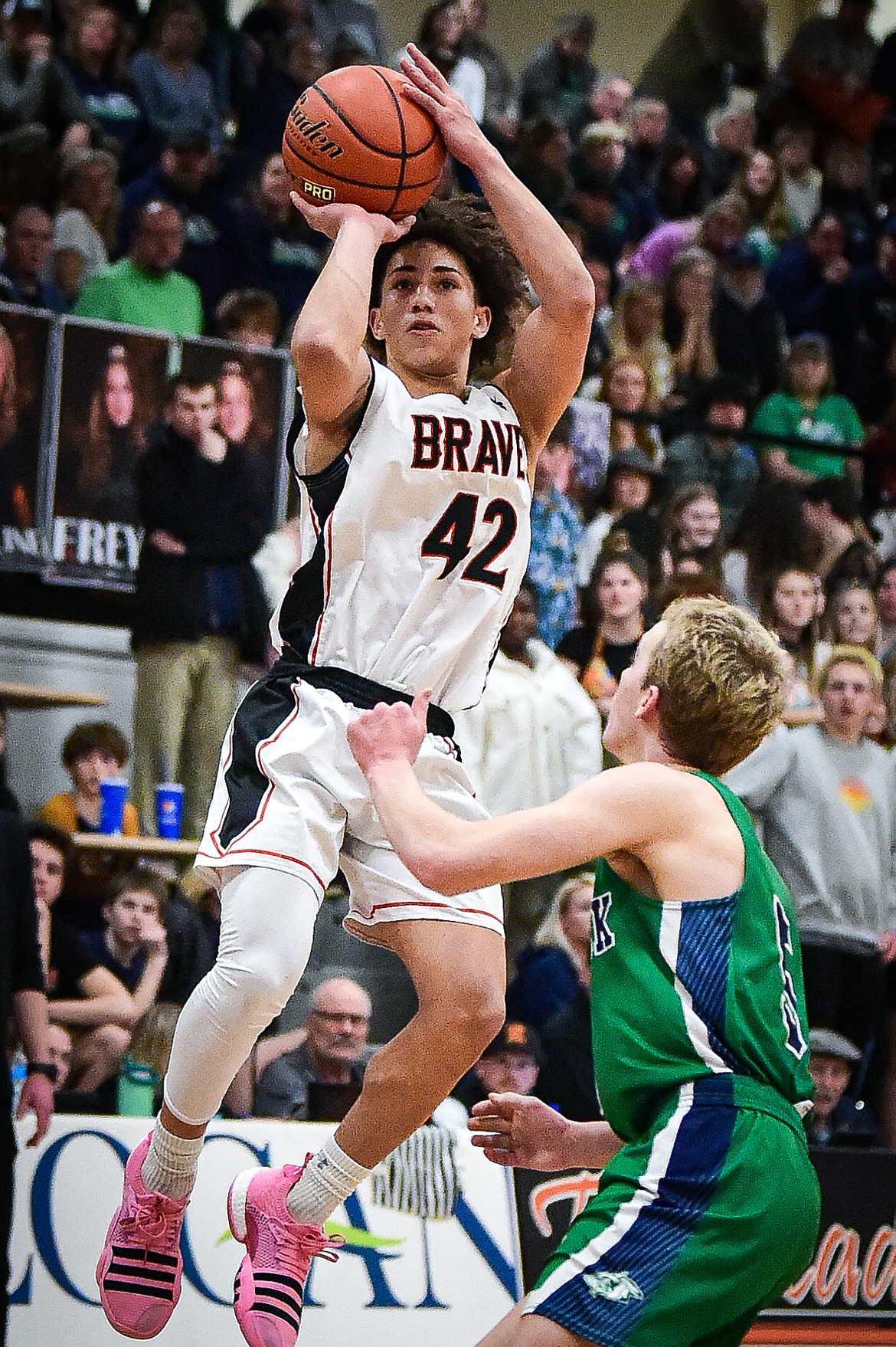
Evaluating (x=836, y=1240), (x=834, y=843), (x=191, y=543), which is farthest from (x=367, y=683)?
(x=834, y=843)

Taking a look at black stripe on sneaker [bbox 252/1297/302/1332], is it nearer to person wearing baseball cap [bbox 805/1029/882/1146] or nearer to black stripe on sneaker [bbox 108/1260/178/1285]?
black stripe on sneaker [bbox 108/1260/178/1285]

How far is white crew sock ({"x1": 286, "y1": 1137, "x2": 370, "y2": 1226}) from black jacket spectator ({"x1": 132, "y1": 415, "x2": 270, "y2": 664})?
4165mm

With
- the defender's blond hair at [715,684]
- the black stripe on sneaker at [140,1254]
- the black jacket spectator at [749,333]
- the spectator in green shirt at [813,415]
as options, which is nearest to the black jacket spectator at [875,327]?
the spectator in green shirt at [813,415]

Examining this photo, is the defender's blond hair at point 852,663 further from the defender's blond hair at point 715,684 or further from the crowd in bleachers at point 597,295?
the defender's blond hair at point 715,684

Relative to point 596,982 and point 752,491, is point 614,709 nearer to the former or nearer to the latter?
point 596,982

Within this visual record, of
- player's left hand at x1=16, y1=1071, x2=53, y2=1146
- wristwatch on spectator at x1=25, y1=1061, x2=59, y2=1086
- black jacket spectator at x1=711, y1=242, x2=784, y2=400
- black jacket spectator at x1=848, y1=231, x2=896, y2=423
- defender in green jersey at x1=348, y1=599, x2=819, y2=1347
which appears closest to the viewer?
defender in green jersey at x1=348, y1=599, x2=819, y2=1347

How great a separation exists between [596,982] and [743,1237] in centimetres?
51

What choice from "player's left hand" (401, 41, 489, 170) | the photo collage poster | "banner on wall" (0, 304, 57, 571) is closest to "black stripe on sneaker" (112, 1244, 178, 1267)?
"player's left hand" (401, 41, 489, 170)

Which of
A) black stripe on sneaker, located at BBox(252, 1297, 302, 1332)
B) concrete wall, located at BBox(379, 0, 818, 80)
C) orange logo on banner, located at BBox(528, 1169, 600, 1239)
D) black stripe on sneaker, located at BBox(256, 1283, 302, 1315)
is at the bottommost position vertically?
orange logo on banner, located at BBox(528, 1169, 600, 1239)

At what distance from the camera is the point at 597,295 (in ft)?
31.4

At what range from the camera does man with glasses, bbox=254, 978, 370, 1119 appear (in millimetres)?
6707

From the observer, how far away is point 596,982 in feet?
11.0

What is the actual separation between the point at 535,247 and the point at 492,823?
158 cm

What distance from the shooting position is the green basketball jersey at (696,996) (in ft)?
10.4
